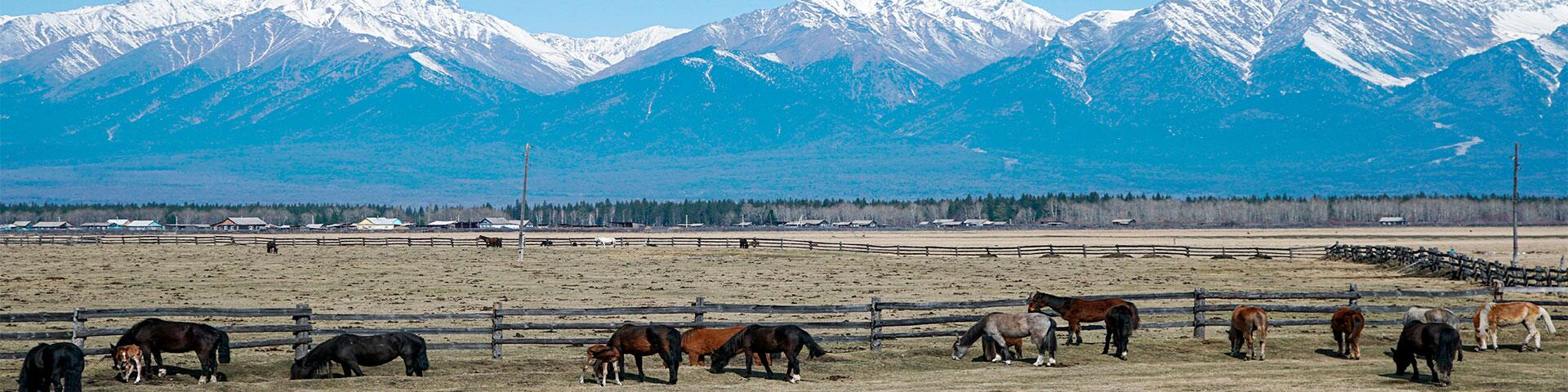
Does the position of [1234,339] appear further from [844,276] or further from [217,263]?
[217,263]

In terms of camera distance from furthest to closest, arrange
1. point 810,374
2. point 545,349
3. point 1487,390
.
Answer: point 545,349, point 810,374, point 1487,390

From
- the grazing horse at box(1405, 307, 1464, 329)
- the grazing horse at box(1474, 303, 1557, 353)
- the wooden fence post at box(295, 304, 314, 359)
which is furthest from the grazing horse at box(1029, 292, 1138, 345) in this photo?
the wooden fence post at box(295, 304, 314, 359)

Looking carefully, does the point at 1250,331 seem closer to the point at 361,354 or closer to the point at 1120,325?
the point at 1120,325

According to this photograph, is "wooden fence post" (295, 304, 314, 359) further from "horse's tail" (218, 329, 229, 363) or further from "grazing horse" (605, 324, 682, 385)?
"grazing horse" (605, 324, 682, 385)

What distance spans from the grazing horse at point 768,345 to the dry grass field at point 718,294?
34 cm

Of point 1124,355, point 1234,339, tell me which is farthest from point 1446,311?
point 1124,355

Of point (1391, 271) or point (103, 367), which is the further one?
point (1391, 271)

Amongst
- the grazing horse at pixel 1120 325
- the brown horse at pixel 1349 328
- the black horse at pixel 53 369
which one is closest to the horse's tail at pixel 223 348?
the black horse at pixel 53 369

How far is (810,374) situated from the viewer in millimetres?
24516

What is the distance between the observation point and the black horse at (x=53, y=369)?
21.2m

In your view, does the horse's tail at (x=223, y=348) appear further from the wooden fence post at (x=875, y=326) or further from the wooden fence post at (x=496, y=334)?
the wooden fence post at (x=875, y=326)

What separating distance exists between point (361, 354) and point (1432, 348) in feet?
52.9

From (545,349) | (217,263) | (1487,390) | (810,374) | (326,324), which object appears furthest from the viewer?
(217,263)

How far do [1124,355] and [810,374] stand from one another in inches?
219
